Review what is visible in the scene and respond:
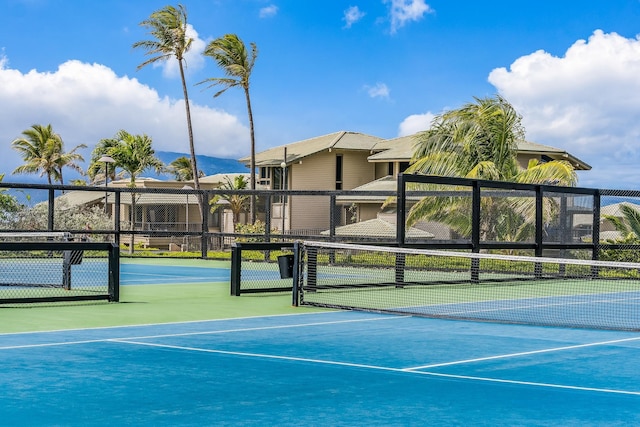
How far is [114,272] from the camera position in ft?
52.0

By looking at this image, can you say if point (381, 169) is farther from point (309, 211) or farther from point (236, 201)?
point (236, 201)

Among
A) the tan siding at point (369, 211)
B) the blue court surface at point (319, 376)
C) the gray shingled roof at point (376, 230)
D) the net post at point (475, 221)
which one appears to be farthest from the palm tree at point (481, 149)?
the blue court surface at point (319, 376)

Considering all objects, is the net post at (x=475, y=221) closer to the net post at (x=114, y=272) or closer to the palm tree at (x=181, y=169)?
the net post at (x=114, y=272)

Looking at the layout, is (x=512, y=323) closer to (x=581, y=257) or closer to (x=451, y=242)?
(x=451, y=242)

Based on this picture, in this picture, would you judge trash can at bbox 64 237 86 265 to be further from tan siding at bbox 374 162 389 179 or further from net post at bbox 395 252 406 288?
tan siding at bbox 374 162 389 179

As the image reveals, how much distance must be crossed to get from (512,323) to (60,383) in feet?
23.8

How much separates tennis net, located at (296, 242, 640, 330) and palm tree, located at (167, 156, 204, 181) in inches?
2557

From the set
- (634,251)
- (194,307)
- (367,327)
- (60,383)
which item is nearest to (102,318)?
(194,307)

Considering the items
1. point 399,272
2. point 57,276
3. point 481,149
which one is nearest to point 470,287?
point 399,272

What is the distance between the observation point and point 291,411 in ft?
24.5

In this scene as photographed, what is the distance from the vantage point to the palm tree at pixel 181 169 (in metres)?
90.0

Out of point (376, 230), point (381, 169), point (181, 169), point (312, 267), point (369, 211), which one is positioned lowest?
point (312, 267)

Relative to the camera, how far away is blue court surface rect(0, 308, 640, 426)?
7.37 m

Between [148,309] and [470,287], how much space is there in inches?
318
